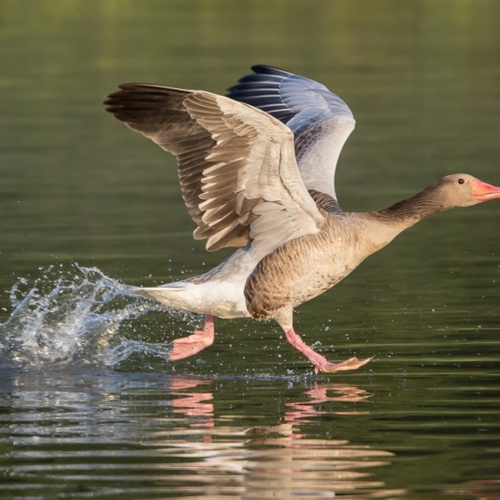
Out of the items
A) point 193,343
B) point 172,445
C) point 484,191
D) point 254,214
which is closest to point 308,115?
point 484,191

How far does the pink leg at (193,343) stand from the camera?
39.8 feet

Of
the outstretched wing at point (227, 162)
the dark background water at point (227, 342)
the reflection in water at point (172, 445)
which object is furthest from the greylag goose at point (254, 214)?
the reflection in water at point (172, 445)

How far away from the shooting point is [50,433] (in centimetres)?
973

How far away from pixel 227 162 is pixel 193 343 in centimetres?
159

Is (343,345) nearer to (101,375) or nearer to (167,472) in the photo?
(101,375)

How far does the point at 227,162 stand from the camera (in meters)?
11.5

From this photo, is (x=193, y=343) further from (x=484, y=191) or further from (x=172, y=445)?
(x=172, y=445)

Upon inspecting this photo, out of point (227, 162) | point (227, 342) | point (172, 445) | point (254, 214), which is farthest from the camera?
point (227, 342)

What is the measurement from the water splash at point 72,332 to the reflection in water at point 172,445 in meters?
0.95

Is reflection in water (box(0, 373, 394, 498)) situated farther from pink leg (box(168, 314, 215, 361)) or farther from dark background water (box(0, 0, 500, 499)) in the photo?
pink leg (box(168, 314, 215, 361))

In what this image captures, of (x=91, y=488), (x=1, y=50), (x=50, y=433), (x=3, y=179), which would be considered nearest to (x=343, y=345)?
(x=50, y=433)

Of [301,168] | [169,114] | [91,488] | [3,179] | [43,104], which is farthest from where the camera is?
[43,104]

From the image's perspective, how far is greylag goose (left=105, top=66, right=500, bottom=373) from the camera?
11.2 metres

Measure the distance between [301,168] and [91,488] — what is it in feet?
18.0
